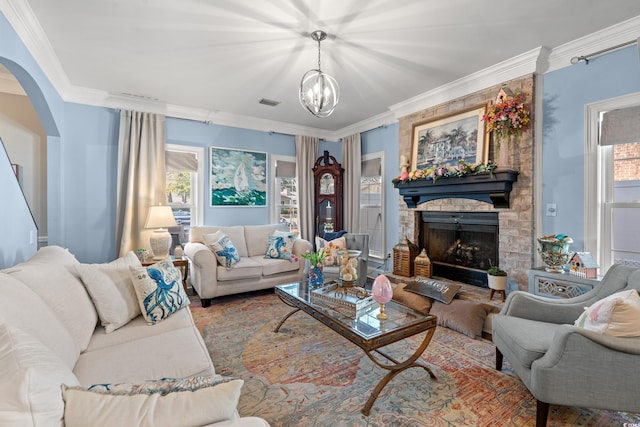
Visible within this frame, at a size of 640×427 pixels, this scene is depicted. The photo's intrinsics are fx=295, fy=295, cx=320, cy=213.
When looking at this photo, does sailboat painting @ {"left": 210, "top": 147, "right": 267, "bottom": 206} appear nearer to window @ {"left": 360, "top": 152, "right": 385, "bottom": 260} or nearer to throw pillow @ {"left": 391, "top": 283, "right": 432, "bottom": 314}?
window @ {"left": 360, "top": 152, "right": 385, "bottom": 260}

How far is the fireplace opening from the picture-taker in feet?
11.6

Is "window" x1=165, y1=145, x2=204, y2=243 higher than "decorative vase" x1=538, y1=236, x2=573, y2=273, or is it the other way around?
"window" x1=165, y1=145, x2=204, y2=243

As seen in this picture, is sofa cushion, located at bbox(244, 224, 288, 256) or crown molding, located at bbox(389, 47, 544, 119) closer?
crown molding, located at bbox(389, 47, 544, 119)

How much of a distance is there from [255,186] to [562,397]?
4518 mm

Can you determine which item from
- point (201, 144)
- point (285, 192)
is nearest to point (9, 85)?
point (201, 144)

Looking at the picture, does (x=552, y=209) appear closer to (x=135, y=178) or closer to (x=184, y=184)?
(x=184, y=184)

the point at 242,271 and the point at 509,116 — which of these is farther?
the point at 242,271

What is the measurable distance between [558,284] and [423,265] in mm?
1529

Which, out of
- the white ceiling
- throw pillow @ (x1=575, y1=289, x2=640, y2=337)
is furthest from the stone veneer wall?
throw pillow @ (x1=575, y1=289, x2=640, y2=337)

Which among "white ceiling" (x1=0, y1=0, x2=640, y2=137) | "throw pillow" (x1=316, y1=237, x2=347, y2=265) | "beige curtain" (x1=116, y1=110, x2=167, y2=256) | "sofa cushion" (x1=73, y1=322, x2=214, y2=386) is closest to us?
"sofa cushion" (x1=73, y1=322, x2=214, y2=386)

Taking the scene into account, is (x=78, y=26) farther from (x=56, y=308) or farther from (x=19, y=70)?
(x=56, y=308)

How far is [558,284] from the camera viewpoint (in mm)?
2582

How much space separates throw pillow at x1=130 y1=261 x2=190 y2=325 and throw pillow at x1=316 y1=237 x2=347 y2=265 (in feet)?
6.62

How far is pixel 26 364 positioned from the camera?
73cm
